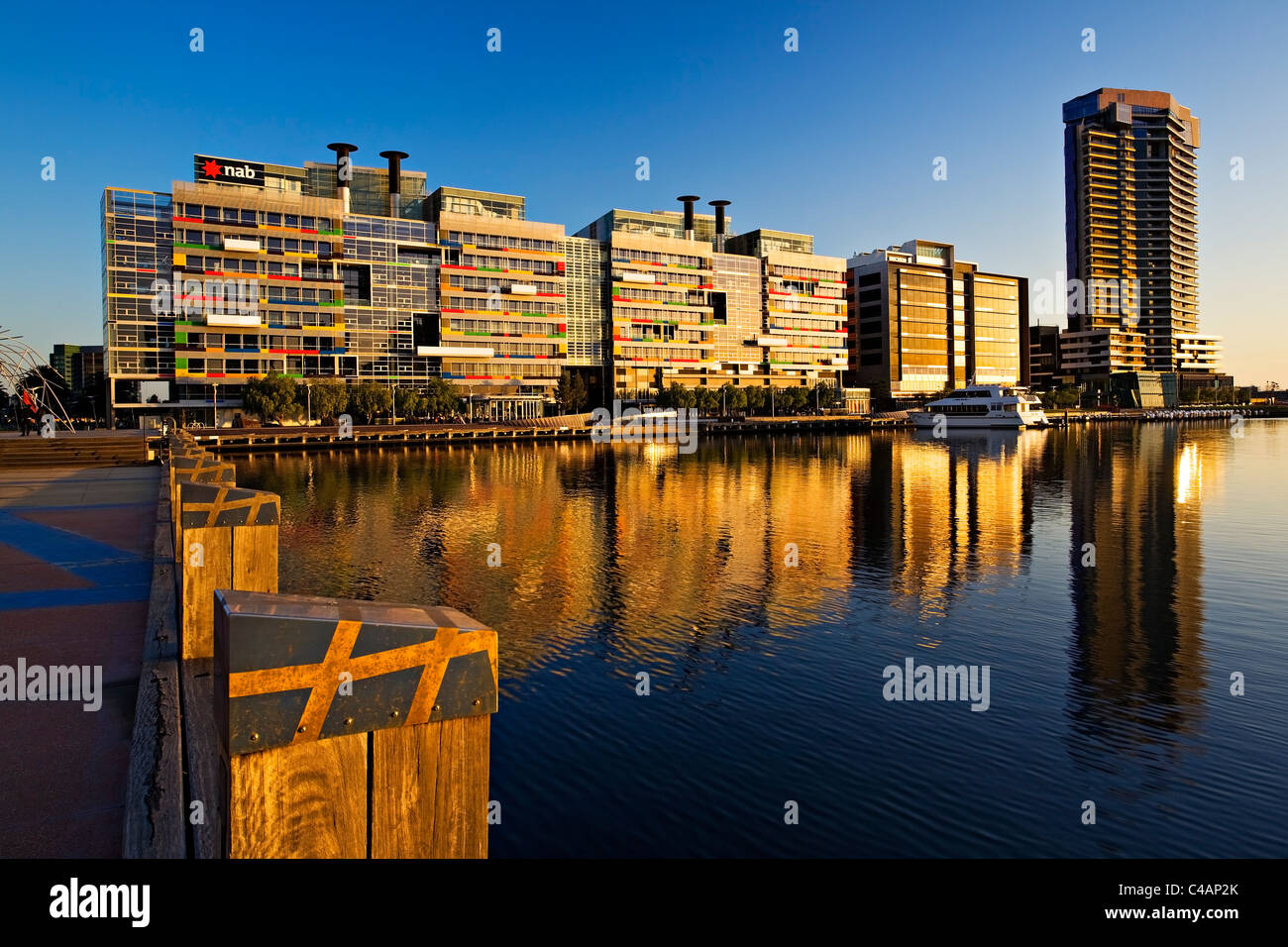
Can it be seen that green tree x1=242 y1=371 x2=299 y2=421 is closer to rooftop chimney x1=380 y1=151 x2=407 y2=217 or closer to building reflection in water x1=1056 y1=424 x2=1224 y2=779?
rooftop chimney x1=380 y1=151 x2=407 y2=217

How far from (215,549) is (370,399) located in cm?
10151

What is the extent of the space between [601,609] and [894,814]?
11527mm

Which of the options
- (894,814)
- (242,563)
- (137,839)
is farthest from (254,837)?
(894,814)

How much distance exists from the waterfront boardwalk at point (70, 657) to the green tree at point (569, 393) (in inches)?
4219

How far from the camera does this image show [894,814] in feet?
36.2

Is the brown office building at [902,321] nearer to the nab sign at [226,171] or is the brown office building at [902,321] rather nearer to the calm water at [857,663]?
the nab sign at [226,171]

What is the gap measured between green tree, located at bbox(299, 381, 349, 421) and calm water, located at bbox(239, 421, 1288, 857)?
6538cm

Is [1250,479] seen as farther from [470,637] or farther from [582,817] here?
[470,637]

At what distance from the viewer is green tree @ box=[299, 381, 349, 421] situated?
103 metres

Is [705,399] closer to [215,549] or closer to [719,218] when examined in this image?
[719,218]

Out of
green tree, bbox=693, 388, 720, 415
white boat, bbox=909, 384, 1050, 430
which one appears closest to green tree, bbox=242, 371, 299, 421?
green tree, bbox=693, 388, 720, 415

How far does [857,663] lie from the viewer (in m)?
17.1
